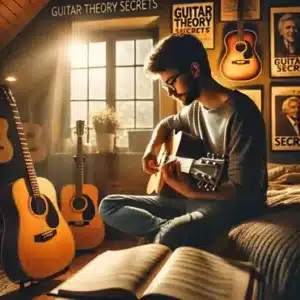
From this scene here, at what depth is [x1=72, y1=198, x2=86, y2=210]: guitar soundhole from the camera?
10.1 ft

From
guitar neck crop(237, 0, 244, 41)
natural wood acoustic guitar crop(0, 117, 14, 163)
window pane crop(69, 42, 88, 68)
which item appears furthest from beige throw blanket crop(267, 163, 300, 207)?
window pane crop(69, 42, 88, 68)

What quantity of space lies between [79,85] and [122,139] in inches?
24.6

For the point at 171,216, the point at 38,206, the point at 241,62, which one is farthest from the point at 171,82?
the point at 241,62

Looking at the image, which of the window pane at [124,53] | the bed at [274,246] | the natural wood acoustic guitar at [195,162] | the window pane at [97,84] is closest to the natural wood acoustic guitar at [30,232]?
the natural wood acoustic guitar at [195,162]

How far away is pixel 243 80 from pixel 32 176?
1.91 m

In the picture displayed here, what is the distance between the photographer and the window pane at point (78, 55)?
367cm

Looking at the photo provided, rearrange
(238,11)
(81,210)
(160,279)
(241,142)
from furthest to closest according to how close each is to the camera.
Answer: (238,11) < (81,210) < (241,142) < (160,279)

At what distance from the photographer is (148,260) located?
770mm

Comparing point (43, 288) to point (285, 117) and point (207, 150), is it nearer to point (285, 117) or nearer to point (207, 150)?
point (207, 150)

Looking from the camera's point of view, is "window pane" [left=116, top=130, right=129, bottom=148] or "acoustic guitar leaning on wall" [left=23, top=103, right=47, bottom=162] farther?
"window pane" [left=116, top=130, right=129, bottom=148]

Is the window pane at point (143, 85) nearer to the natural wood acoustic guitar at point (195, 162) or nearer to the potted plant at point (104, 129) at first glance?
the potted plant at point (104, 129)

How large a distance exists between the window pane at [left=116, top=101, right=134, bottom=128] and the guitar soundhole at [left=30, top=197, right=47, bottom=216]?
4.82ft

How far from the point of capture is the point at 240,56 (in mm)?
3379

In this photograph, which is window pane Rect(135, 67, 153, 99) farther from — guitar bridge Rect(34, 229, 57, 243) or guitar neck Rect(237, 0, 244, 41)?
guitar bridge Rect(34, 229, 57, 243)
